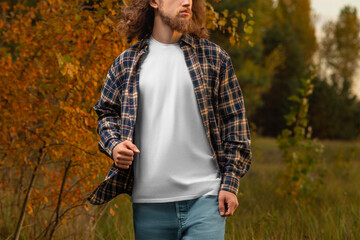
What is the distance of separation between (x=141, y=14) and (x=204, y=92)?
65 cm

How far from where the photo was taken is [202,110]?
2.20 metres

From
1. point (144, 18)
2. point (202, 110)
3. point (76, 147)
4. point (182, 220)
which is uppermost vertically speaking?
point (144, 18)

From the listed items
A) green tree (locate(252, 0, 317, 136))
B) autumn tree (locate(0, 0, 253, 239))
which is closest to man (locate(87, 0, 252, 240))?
autumn tree (locate(0, 0, 253, 239))

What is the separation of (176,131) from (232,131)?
29cm

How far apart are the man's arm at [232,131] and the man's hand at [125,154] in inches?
18.7

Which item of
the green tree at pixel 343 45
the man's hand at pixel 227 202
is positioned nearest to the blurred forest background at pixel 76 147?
the man's hand at pixel 227 202

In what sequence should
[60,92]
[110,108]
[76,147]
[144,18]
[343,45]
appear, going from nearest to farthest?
1. [110,108]
2. [144,18]
3. [76,147]
4. [60,92]
5. [343,45]

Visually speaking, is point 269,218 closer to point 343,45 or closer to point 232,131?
point 232,131

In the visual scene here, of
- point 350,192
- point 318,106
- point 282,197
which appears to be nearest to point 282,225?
point 282,197

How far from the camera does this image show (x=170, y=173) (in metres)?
2.16

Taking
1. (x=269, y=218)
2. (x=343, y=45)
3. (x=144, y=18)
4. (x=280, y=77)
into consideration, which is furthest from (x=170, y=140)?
(x=343, y=45)

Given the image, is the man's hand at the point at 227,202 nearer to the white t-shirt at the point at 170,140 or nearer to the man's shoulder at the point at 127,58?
the white t-shirt at the point at 170,140

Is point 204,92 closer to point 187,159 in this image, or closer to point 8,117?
point 187,159

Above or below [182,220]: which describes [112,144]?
above
